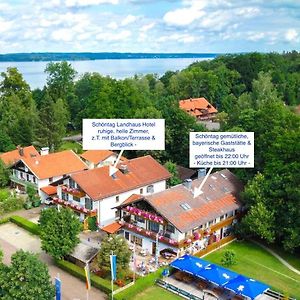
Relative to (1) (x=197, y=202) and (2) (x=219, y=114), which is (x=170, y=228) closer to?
(1) (x=197, y=202)

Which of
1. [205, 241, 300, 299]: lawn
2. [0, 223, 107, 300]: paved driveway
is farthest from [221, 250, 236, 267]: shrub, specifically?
[0, 223, 107, 300]: paved driveway

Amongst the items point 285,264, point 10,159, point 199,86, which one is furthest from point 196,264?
point 199,86

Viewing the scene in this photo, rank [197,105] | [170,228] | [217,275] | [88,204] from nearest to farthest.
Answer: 1. [217,275]
2. [170,228]
3. [88,204]
4. [197,105]

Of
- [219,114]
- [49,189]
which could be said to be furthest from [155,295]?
[219,114]

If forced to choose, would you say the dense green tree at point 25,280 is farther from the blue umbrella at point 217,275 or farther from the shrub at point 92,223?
the shrub at point 92,223

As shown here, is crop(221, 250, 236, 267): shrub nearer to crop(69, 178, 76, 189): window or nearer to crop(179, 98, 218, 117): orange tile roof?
crop(69, 178, 76, 189): window

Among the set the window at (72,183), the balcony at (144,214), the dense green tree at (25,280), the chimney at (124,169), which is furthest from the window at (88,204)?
the dense green tree at (25,280)
